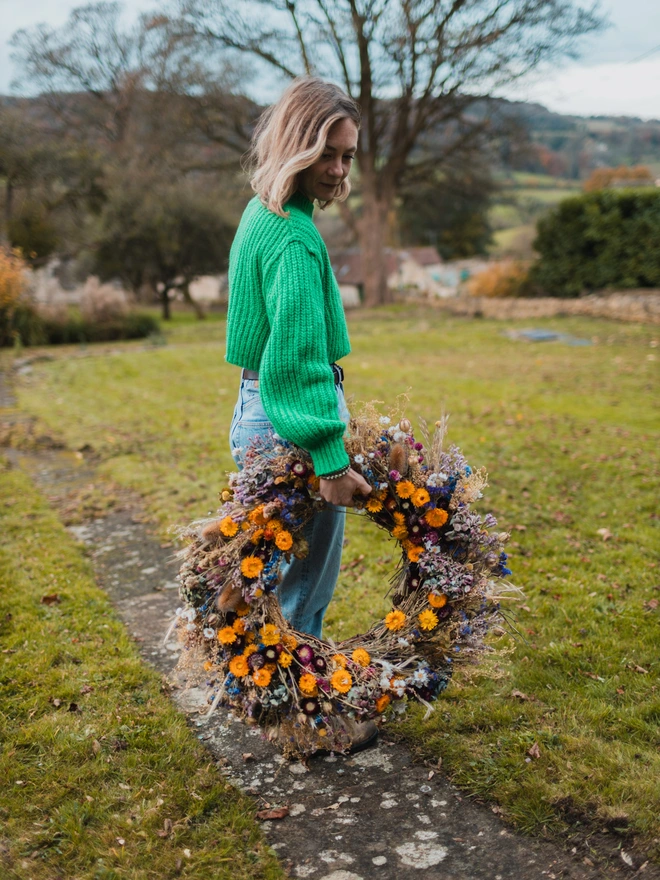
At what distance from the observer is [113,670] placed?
3.52 metres

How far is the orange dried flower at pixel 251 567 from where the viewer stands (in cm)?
250

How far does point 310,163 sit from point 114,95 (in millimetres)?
32959

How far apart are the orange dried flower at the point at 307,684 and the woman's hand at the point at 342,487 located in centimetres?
61

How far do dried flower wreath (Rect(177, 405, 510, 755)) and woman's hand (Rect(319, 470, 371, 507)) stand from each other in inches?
4.2

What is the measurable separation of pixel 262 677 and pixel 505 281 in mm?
22338

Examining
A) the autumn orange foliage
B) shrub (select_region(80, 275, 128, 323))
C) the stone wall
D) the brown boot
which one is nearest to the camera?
the brown boot

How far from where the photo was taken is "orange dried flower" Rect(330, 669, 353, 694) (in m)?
2.49

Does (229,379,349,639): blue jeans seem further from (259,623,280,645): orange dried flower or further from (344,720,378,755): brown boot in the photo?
(344,720,378,755): brown boot

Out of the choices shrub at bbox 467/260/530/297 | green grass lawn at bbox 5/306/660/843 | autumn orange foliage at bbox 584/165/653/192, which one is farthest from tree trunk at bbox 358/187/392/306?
green grass lawn at bbox 5/306/660/843

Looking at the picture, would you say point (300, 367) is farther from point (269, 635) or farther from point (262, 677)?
point (262, 677)

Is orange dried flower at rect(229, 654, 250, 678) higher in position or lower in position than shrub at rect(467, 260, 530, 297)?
lower

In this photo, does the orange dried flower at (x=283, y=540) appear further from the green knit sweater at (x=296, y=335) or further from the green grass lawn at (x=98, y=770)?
the green grass lawn at (x=98, y=770)

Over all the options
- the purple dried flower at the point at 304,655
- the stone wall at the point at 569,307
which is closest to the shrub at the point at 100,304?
the stone wall at the point at 569,307

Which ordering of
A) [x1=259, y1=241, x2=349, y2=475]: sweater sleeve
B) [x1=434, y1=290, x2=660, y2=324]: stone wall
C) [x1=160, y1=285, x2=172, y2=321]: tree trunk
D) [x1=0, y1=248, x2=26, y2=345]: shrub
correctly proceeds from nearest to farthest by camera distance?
[x1=259, y1=241, x2=349, y2=475]: sweater sleeve
[x1=0, y1=248, x2=26, y2=345]: shrub
[x1=434, y1=290, x2=660, y2=324]: stone wall
[x1=160, y1=285, x2=172, y2=321]: tree trunk
